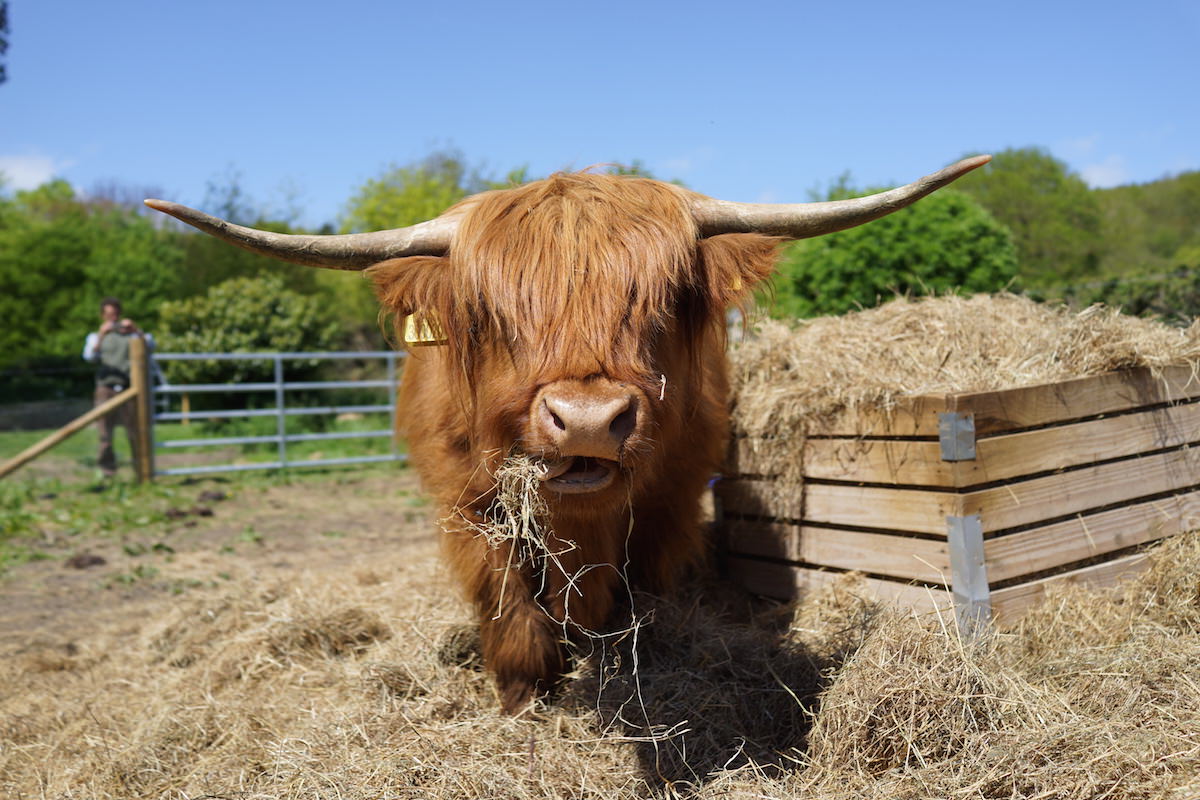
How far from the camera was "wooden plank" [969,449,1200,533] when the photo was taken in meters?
2.89

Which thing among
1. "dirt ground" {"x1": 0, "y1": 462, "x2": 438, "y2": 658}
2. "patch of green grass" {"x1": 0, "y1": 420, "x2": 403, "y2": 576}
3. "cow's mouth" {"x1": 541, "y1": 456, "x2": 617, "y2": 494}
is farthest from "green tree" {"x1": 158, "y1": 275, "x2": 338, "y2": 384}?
"cow's mouth" {"x1": 541, "y1": 456, "x2": 617, "y2": 494}

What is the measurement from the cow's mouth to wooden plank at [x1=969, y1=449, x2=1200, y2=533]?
1.35 meters

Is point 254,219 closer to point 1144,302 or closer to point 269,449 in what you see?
point 269,449

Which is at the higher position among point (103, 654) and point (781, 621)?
point (781, 621)

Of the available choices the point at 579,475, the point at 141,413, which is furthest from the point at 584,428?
the point at 141,413

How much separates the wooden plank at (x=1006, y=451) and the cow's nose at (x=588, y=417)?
4.52ft

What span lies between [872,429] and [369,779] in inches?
81.5

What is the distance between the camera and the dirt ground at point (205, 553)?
4.96 m

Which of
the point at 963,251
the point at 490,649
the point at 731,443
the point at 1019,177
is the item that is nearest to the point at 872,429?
the point at 731,443

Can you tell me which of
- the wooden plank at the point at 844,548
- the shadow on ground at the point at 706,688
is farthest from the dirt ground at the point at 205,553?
the shadow on ground at the point at 706,688

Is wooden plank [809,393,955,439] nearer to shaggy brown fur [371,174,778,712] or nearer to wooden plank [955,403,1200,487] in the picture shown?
wooden plank [955,403,1200,487]

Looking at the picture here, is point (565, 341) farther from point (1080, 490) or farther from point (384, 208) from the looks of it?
point (384, 208)

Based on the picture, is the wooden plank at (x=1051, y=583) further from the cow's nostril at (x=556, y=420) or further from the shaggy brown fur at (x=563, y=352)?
the cow's nostril at (x=556, y=420)

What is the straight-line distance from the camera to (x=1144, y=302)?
7.27m
